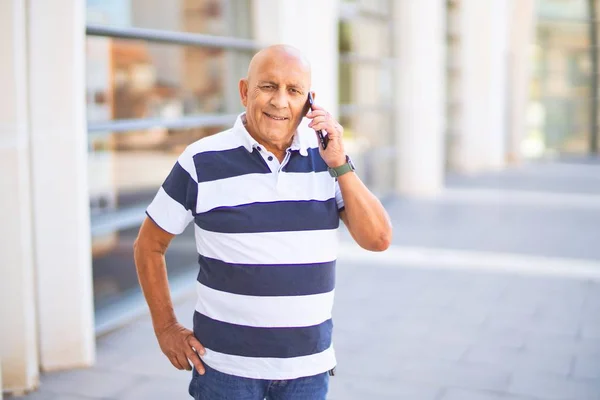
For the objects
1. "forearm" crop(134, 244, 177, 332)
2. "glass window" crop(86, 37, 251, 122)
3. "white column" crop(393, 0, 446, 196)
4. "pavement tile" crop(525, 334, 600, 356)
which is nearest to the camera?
"forearm" crop(134, 244, 177, 332)

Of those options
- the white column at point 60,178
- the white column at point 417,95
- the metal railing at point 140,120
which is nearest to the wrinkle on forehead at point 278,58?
the white column at point 60,178

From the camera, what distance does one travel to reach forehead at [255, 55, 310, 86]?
6.92ft

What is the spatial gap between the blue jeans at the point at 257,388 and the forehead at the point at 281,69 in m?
0.81

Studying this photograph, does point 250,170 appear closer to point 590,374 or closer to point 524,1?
point 590,374

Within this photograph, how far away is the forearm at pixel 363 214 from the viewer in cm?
217

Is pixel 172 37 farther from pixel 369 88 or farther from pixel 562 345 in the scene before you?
pixel 369 88

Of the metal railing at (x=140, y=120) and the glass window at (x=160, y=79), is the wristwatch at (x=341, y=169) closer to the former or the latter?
the metal railing at (x=140, y=120)

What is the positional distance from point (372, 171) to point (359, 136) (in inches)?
25.3

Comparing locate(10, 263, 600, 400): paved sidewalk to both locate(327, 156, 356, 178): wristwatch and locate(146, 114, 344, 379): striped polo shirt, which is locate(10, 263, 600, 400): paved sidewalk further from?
locate(327, 156, 356, 178): wristwatch

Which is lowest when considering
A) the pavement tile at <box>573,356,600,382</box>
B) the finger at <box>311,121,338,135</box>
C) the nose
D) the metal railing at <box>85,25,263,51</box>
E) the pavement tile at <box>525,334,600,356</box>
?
the pavement tile at <box>573,356,600,382</box>

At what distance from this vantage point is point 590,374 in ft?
15.0

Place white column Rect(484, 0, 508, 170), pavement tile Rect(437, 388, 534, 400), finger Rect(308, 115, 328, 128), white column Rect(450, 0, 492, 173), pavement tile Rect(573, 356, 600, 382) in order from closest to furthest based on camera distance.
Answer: finger Rect(308, 115, 328, 128) → pavement tile Rect(437, 388, 534, 400) → pavement tile Rect(573, 356, 600, 382) → white column Rect(450, 0, 492, 173) → white column Rect(484, 0, 508, 170)

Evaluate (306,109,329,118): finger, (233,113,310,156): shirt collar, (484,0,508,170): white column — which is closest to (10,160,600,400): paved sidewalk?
(233,113,310,156): shirt collar

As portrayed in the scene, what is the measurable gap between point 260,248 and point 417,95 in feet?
35.2
